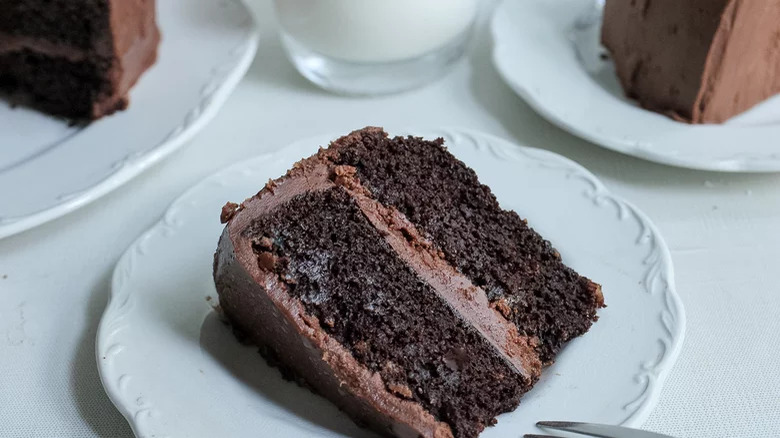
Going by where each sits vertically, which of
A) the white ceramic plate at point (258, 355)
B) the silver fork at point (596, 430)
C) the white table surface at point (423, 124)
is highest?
the silver fork at point (596, 430)

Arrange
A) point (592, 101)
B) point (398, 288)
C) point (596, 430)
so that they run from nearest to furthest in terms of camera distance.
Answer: point (596, 430) < point (398, 288) < point (592, 101)

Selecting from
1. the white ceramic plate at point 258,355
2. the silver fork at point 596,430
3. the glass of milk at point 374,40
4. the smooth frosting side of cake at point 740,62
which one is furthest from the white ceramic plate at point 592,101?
the silver fork at point 596,430

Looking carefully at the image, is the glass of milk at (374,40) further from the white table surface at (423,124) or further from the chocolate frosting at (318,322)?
the chocolate frosting at (318,322)

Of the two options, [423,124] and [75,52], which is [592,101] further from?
[75,52]

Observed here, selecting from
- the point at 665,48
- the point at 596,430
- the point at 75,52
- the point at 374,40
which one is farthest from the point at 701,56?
the point at 75,52

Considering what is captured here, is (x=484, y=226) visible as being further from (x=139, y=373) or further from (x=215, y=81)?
(x=215, y=81)

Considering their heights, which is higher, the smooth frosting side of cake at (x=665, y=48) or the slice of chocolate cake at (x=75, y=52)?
the smooth frosting side of cake at (x=665, y=48)
